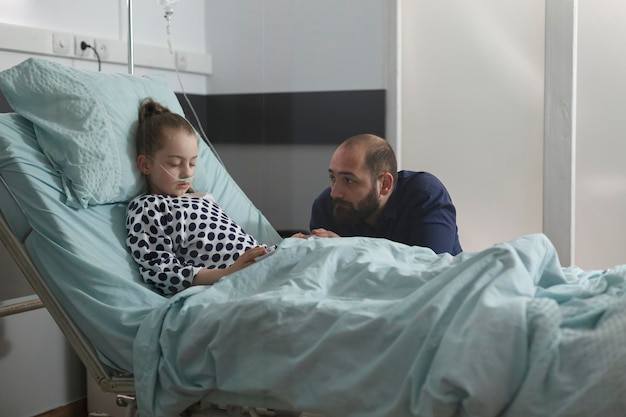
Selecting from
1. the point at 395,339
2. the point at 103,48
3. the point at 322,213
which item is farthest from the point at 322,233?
the point at 103,48

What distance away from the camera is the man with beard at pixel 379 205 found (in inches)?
80.4

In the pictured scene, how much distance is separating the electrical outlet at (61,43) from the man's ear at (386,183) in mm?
991

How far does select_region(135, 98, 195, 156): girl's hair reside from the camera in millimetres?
1838

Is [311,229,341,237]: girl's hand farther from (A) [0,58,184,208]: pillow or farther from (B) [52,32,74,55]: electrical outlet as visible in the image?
(B) [52,32,74,55]: electrical outlet

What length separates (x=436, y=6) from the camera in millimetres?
2623

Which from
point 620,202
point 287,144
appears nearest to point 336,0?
point 287,144

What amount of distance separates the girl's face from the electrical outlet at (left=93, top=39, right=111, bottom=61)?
0.67m

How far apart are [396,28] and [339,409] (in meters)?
1.69

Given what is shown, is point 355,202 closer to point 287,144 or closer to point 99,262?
point 287,144

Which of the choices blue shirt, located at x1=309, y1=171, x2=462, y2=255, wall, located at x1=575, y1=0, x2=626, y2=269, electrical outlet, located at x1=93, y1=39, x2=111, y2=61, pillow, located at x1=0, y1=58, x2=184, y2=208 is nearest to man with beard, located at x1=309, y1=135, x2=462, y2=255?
blue shirt, located at x1=309, y1=171, x2=462, y2=255

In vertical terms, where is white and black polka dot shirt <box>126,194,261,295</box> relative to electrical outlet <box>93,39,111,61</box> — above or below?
below

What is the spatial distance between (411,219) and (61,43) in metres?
1.12

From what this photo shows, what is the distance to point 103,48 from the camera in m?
2.43

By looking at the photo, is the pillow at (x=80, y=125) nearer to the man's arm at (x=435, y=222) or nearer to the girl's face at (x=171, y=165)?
the girl's face at (x=171, y=165)
